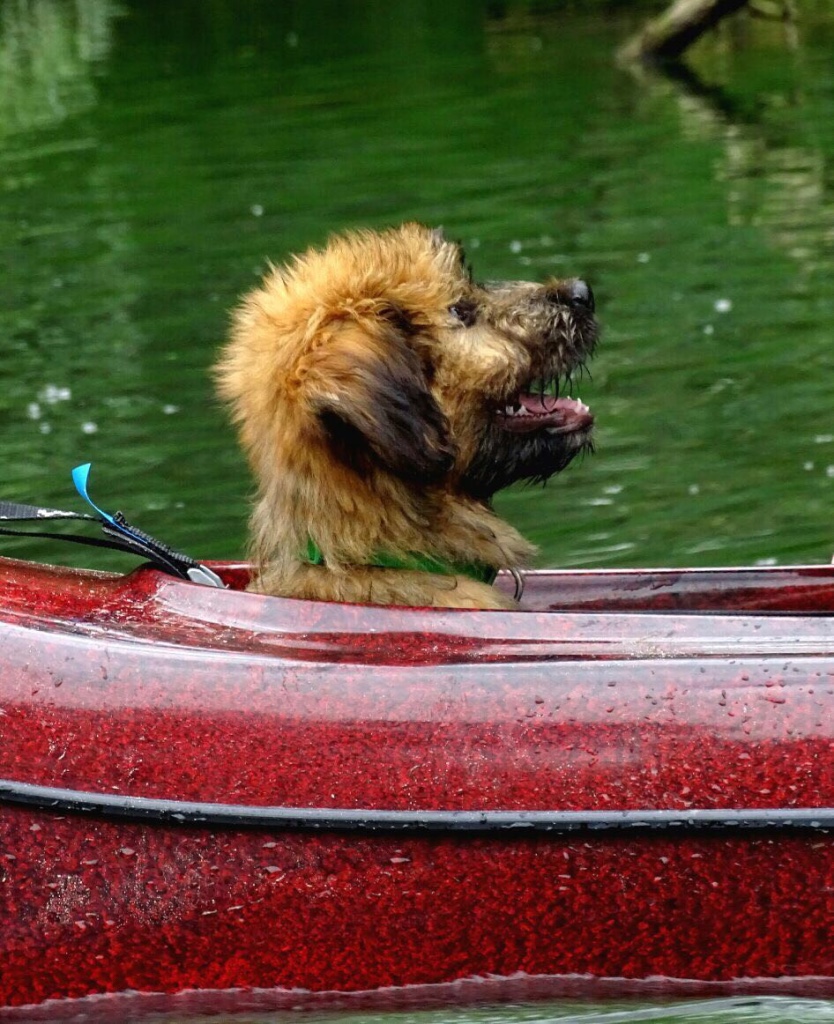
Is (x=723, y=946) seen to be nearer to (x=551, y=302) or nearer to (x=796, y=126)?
(x=551, y=302)

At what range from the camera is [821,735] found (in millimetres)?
3336

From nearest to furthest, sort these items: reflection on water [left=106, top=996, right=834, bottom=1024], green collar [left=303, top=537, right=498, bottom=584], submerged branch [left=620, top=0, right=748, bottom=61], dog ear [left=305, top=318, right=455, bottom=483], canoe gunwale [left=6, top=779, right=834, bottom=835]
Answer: canoe gunwale [left=6, top=779, right=834, bottom=835] → reflection on water [left=106, top=996, right=834, bottom=1024] → dog ear [left=305, top=318, right=455, bottom=483] → green collar [left=303, top=537, right=498, bottom=584] → submerged branch [left=620, top=0, right=748, bottom=61]

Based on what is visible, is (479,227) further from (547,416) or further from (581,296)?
(547,416)

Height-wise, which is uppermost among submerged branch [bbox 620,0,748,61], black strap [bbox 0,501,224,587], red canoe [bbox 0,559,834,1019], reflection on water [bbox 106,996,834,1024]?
black strap [bbox 0,501,224,587]

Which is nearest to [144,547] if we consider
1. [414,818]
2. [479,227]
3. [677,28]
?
[414,818]

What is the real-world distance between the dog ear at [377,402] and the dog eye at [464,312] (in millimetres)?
181

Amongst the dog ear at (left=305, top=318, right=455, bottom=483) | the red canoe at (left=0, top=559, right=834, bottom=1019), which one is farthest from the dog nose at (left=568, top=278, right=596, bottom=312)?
the red canoe at (left=0, top=559, right=834, bottom=1019)

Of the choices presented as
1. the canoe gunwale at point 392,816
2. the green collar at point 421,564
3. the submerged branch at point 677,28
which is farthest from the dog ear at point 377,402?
the submerged branch at point 677,28

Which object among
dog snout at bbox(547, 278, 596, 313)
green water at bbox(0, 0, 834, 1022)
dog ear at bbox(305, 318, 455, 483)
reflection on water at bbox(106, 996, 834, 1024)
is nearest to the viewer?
reflection on water at bbox(106, 996, 834, 1024)

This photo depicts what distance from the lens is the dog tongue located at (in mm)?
3893

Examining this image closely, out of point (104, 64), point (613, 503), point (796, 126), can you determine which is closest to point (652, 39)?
point (796, 126)

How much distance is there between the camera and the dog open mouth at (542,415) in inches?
153

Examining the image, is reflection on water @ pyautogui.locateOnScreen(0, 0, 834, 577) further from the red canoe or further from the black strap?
the red canoe

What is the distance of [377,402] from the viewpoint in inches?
141
